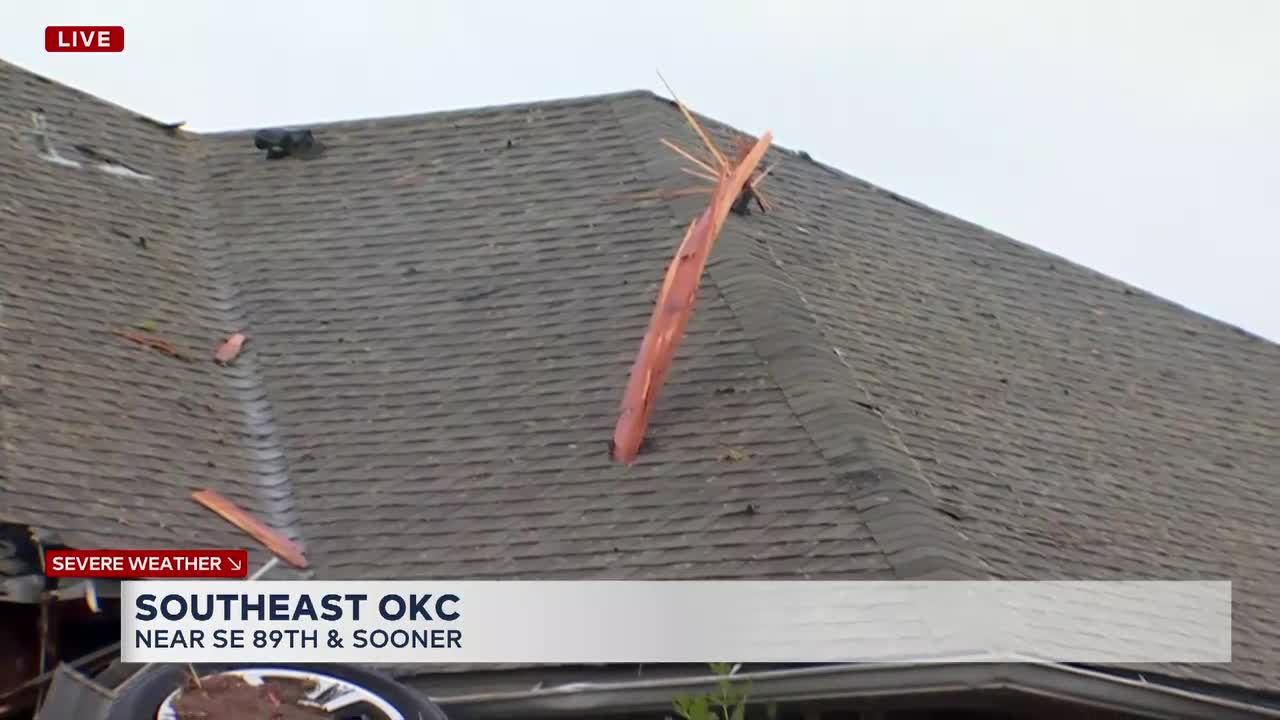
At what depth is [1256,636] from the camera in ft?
32.3

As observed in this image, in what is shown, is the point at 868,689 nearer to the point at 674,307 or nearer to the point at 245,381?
the point at 674,307

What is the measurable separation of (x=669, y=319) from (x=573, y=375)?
629mm

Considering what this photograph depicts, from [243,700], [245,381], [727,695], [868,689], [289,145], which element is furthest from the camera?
[289,145]

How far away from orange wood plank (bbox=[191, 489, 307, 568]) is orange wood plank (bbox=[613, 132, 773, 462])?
1.71m

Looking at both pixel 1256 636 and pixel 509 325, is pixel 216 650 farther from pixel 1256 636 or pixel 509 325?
pixel 1256 636

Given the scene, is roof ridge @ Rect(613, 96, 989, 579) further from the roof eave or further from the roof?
the roof eave

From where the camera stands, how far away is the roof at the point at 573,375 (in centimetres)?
969

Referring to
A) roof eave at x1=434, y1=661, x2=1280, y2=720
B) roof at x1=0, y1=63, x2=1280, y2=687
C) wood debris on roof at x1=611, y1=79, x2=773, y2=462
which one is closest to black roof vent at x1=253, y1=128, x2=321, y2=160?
roof at x1=0, y1=63, x2=1280, y2=687

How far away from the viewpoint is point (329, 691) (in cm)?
834

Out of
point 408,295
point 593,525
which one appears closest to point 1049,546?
point 593,525

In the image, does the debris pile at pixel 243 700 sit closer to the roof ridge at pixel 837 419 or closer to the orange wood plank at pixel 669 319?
the orange wood plank at pixel 669 319

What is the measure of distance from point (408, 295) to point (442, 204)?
1.37m

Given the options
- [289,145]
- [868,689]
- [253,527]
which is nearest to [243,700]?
[253,527]

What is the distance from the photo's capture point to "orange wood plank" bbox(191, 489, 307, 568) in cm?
985
